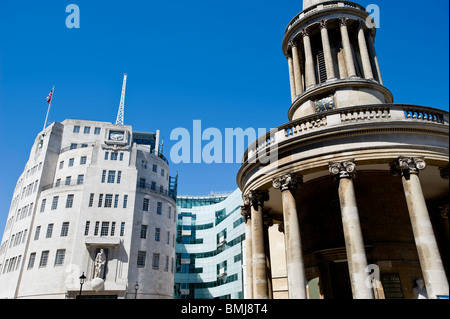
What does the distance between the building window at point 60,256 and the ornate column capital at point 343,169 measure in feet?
167

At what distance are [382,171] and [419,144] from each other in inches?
115

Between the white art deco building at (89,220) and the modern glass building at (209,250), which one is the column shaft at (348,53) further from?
the modern glass building at (209,250)

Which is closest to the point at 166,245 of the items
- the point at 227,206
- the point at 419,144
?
the point at 227,206

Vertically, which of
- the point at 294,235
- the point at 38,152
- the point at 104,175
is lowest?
the point at 294,235

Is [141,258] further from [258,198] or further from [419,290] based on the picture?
[419,290]

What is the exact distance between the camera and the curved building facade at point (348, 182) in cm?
1533

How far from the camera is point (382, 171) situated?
18422 mm

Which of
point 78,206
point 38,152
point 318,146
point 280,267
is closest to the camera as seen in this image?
point 318,146

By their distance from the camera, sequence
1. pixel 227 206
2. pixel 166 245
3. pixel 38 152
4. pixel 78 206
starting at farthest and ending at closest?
pixel 227 206 < pixel 38 152 < pixel 166 245 < pixel 78 206

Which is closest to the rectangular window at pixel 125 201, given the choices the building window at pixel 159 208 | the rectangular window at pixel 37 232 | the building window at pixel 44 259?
the building window at pixel 159 208

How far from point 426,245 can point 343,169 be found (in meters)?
4.74

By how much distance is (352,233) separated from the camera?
14781 millimetres

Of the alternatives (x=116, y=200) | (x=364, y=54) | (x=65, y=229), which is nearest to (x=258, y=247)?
(x=364, y=54)
